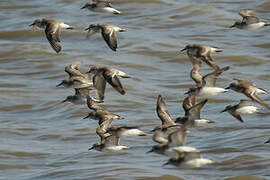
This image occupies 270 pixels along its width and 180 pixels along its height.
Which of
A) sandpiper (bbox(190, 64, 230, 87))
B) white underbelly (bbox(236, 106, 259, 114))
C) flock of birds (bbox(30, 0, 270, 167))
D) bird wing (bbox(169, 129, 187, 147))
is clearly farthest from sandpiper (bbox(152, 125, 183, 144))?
white underbelly (bbox(236, 106, 259, 114))

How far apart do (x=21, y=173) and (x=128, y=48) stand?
25.9 feet

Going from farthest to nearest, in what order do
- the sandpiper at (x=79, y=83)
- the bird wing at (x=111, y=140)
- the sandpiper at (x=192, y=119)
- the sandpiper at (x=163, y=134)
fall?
the sandpiper at (x=79, y=83)
the bird wing at (x=111, y=140)
the sandpiper at (x=192, y=119)
the sandpiper at (x=163, y=134)

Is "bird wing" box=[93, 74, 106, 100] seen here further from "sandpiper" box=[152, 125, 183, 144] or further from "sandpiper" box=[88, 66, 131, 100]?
"sandpiper" box=[152, 125, 183, 144]

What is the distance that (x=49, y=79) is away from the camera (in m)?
18.5

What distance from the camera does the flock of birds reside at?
31.5 ft

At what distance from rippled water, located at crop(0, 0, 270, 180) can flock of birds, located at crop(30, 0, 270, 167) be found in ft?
3.28

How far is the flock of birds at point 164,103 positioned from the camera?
9609mm

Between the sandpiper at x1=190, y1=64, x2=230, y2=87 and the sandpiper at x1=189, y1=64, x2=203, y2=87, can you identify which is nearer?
the sandpiper at x1=190, y1=64, x2=230, y2=87

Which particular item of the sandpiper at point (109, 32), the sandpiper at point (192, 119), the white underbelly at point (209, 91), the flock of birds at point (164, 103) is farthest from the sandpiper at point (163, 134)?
the sandpiper at point (109, 32)

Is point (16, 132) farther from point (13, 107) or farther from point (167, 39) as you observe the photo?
point (167, 39)

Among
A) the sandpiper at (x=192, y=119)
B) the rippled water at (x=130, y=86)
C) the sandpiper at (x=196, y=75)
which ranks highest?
the sandpiper at (x=196, y=75)

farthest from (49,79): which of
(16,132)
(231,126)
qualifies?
(231,126)

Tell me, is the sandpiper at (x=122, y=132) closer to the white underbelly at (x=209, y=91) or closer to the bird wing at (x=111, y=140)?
the bird wing at (x=111, y=140)

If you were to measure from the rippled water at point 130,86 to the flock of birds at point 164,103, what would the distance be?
39.4 inches
